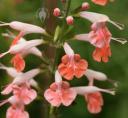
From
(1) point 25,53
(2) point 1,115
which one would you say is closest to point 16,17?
(2) point 1,115

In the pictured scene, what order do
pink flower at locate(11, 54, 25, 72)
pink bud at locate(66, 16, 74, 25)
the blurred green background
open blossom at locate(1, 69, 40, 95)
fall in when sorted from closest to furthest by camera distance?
1. pink bud at locate(66, 16, 74, 25)
2. pink flower at locate(11, 54, 25, 72)
3. open blossom at locate(1, 69, 40, 95)
4. the blurred green background

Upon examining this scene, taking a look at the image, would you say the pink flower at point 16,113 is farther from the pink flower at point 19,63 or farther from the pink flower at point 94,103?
the pink flower at point 94,103

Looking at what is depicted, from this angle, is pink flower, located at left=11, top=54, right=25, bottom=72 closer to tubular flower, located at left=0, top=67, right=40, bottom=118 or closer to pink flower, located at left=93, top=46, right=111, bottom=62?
tubular flower, located at left=0, top=67, right=40, bottom=118

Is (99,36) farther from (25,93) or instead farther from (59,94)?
(25,93)

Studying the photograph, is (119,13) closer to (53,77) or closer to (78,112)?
(78,112)

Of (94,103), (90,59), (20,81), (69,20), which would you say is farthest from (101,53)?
(90,59)

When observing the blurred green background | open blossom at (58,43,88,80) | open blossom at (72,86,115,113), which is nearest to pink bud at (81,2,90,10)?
open blossom at (58,43,88,80)
